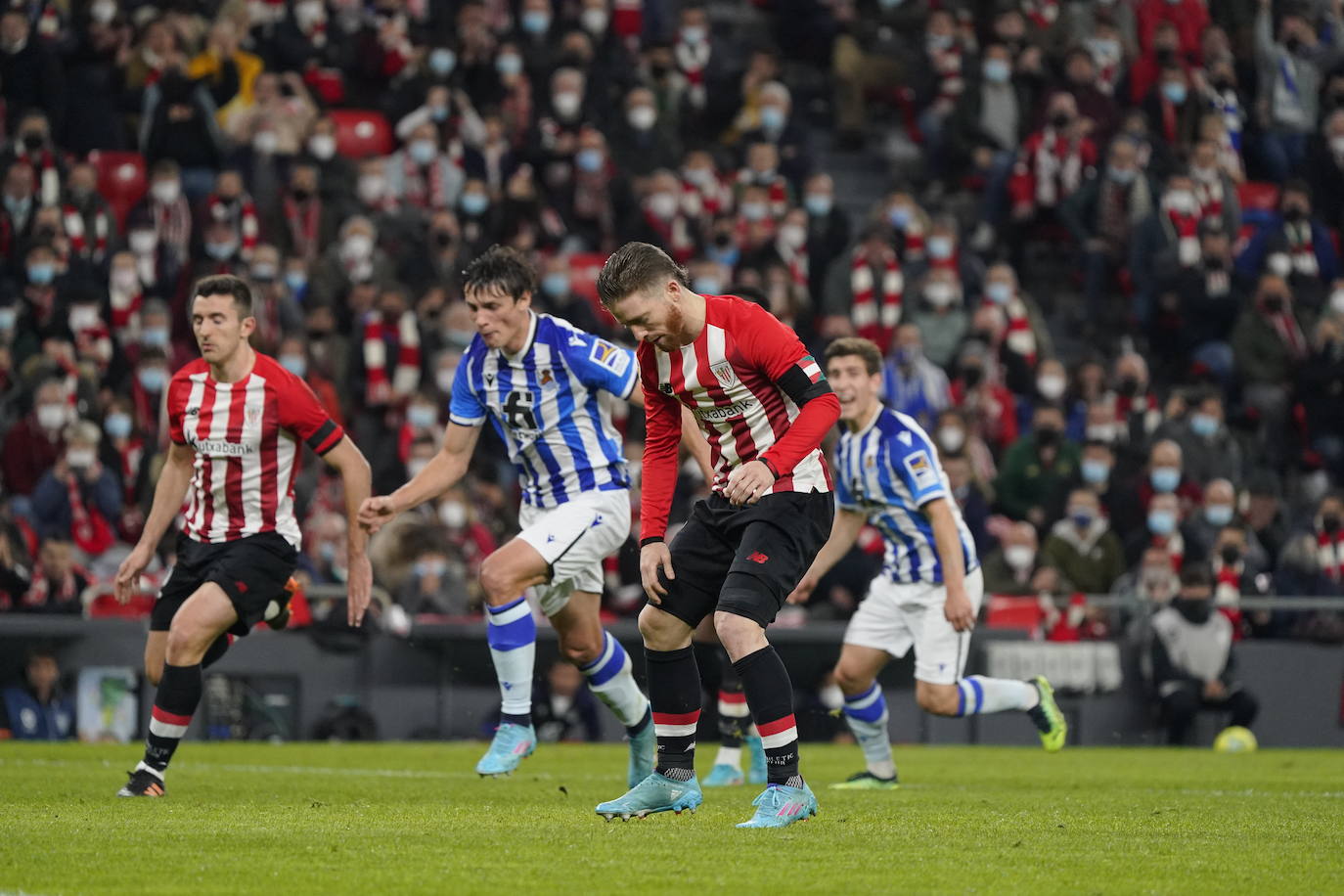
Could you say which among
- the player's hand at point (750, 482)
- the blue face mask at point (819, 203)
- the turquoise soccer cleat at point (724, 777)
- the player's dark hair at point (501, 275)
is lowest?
the turquoise soccer cleat at point (724, 777)

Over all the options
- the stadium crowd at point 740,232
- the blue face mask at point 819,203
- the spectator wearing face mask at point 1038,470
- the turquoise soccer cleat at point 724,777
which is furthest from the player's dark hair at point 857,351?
the blue face mask at point 819,203

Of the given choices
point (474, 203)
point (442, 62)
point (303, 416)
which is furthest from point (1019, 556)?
point (303, 416)

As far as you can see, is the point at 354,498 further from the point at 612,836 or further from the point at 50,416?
the point at 50,416

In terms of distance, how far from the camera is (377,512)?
8969 millimetres

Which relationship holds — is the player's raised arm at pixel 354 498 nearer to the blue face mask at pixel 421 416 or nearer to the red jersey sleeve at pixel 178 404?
the red jersey sleeve at pixel 178 404

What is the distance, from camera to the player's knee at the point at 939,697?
10.9 meters

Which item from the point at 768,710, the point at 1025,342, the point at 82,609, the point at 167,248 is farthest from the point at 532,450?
the point at 1025,342

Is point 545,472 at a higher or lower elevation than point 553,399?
lower

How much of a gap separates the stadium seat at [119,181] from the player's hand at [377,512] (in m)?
10.6

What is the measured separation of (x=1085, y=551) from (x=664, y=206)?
5.17 m

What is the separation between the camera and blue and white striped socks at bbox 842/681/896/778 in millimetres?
10695

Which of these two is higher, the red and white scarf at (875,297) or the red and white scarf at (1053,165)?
the red and white scarf at (1053,165)

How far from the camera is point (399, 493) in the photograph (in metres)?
9.22

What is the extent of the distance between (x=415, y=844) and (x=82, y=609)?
29.6 ft
